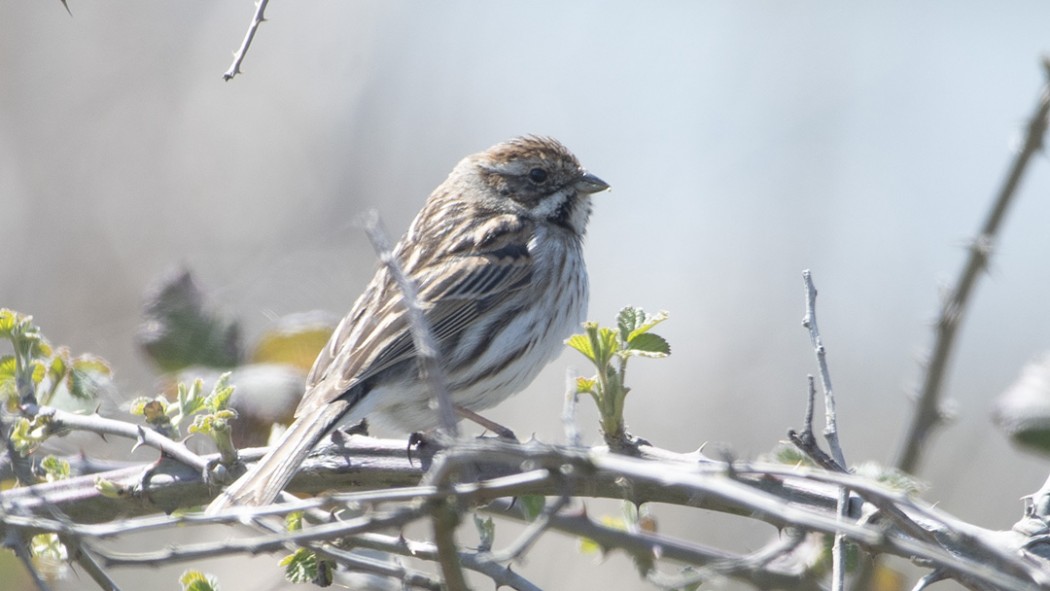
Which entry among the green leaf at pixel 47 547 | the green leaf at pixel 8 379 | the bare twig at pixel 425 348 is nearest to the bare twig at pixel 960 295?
the bare twig at pixel 425 348

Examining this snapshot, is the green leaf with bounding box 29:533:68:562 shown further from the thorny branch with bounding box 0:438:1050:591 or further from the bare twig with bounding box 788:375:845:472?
the bare twig with bounding box 788:375:845:472

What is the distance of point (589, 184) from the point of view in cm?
644

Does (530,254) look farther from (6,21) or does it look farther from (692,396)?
(6,21)

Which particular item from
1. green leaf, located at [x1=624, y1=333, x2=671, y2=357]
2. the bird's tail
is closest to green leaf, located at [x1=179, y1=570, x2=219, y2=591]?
the bird's tail

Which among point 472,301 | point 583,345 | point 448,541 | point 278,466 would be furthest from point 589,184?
point 448,541

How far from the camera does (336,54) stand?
11156 mm

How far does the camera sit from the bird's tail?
11.5 ft

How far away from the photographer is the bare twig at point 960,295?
287 centimetres

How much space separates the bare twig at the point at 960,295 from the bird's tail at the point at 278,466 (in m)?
1.76

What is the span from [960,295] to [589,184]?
3401 mm

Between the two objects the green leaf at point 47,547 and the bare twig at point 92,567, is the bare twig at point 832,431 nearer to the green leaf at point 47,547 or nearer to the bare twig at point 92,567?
the bare twig at point 92,567

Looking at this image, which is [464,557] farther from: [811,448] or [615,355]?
[811,448]

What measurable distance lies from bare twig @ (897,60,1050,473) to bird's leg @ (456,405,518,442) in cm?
193

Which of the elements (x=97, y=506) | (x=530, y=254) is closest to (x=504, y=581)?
(x=97, y=506)
